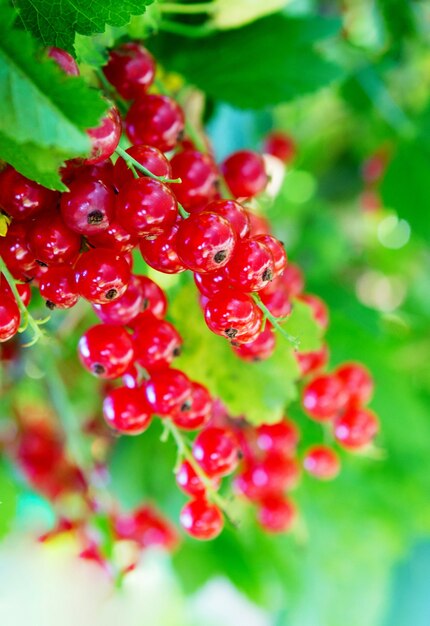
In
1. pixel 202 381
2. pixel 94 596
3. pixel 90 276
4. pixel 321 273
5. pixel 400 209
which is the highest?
pixel 90 276

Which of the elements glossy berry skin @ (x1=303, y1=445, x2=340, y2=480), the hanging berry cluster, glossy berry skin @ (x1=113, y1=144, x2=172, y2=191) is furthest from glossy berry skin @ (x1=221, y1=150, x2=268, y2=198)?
glossy berry skin @ (x1=303, y1=445, x2=340, y2=480)

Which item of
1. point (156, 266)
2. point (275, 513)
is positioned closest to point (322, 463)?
point (275, 513)

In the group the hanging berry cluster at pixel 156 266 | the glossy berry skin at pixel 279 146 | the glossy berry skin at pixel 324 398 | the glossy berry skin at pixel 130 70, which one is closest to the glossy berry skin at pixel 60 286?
the hanging berry cluster at pixel 156 266

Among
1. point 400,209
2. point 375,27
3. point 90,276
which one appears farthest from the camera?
point 375,27

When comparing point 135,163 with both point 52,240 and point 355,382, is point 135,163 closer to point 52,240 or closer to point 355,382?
point 52,240

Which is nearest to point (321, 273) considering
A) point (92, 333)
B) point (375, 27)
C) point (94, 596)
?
point (375, 27)

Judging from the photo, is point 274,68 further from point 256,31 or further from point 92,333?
point 92,333

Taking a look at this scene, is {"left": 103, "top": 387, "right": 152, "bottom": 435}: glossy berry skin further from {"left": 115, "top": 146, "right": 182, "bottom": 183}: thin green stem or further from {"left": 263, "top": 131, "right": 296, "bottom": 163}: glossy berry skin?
{"left": 263, "top": 131, "right": 296, "bottom": 163}: glossy berry skin
